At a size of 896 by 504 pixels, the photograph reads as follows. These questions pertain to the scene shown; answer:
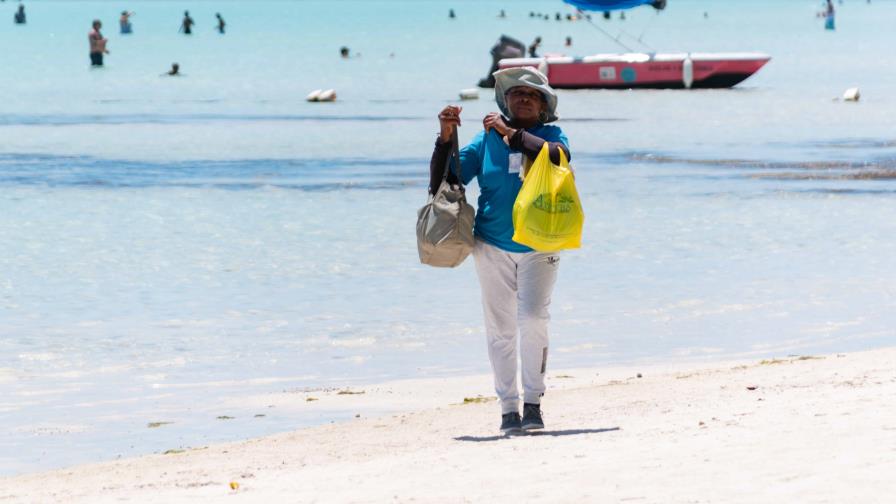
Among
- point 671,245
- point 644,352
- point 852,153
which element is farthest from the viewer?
point 852,153

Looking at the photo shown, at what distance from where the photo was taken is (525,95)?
23.6 ft

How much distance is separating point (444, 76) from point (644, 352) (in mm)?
42946

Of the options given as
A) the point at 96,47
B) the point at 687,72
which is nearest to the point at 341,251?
the point at 687,72

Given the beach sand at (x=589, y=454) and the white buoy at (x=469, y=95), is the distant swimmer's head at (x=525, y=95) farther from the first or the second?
the white buoy at (x=469, y=95)

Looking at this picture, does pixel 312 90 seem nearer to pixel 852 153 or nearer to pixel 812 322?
pixel 852 153

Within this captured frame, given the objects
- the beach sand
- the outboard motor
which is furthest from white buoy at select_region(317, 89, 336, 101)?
the beach sand

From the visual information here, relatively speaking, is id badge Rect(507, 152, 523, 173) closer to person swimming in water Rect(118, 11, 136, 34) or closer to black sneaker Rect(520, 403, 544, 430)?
black sneaker Rect(520, 403, 544, 430)

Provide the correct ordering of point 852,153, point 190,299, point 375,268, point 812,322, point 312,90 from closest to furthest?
point 812,322, point 190,299, point 375,268, point 852,153, point 312,90

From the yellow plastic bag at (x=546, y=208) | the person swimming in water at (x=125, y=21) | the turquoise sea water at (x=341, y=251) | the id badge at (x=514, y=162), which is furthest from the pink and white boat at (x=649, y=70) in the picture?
the person swimming in water at (x=125, y=21)

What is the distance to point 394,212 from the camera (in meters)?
19.1

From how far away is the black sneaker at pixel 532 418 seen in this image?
7.40 m

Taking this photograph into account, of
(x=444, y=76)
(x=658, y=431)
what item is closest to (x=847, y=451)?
(x=658, y=431)

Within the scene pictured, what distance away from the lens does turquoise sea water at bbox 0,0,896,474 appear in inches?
408

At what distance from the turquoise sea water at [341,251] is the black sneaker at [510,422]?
1.50 meters
